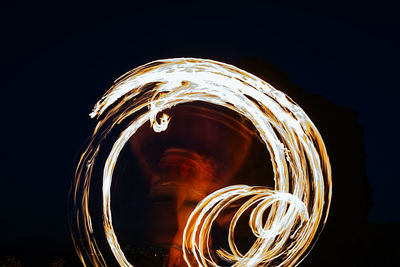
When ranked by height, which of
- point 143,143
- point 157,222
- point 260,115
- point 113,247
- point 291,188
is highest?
point 260,115

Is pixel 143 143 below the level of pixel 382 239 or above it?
above

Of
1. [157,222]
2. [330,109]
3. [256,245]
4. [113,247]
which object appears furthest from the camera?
[330,109]

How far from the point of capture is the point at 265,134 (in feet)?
14.8

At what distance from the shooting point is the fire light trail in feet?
13.4

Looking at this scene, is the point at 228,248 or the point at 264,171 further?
the point at 264,171

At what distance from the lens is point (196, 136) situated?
4949mm

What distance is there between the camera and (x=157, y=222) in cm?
377

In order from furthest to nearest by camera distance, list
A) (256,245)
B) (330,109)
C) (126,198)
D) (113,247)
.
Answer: (330,109) < (126,198) < (256,245) < (113,247)

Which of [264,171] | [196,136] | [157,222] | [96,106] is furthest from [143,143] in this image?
[264,171]

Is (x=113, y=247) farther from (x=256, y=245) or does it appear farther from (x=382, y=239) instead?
(x=382, y=239)

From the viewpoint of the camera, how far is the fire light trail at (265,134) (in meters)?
4.07

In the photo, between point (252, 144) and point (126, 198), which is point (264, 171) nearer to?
point (252, 144)

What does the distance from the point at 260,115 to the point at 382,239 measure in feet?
9.54

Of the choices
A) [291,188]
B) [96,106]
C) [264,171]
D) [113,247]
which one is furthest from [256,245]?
[96,106]
